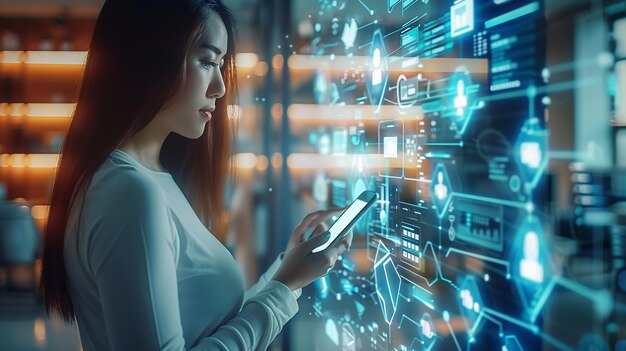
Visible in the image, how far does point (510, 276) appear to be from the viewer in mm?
566

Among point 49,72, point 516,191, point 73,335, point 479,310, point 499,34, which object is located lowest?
point 73,335

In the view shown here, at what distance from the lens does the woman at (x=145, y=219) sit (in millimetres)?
668

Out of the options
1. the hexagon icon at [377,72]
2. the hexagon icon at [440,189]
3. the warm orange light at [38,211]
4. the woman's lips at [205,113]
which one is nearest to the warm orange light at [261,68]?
the hexagon icon at [377,72]

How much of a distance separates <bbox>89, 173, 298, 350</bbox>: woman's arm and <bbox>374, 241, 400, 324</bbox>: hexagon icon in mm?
387

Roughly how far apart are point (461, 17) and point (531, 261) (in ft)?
1.04

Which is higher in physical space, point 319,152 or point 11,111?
point 11,111

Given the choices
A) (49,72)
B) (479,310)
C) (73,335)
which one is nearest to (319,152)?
(479,310)

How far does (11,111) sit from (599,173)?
3.52 m

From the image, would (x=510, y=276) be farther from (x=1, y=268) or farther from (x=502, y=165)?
(x=1, y=268)

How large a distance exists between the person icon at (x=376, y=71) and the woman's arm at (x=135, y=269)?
0.48m

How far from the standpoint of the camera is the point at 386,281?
97 cm

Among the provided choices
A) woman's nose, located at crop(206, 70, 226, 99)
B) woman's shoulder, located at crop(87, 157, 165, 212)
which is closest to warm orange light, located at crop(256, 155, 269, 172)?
woman's nose, located at crop(206, 70, 226, 99)

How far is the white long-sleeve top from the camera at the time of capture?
663mm

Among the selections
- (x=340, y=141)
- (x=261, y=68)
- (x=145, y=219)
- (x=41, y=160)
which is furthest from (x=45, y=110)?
(x=145, y=219)
